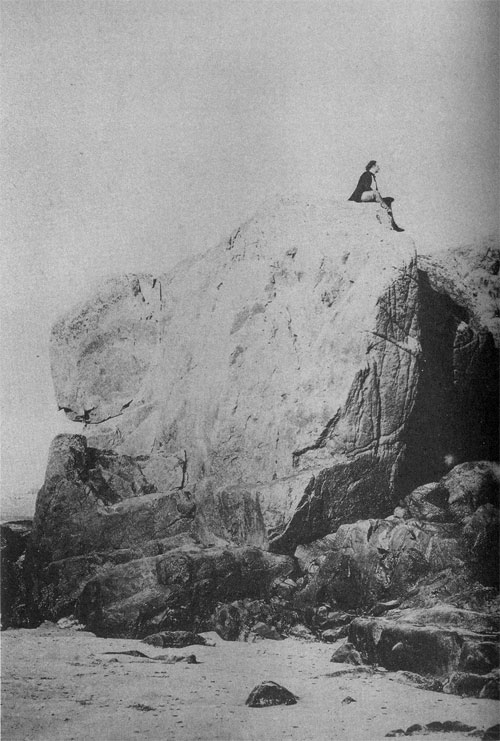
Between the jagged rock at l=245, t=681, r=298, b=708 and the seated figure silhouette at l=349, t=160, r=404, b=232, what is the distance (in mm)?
4032

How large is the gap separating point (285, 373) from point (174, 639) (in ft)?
7.82

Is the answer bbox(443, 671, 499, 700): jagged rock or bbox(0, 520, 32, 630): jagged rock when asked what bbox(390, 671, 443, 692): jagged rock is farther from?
bbox(0, 520, 32, 630): jagged rock

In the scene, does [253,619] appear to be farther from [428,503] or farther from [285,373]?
[285,373]

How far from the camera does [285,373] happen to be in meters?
8.16

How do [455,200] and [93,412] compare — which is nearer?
[455,200]

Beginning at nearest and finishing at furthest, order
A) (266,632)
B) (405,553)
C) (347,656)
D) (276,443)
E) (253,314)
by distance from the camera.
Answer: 1. (347,656)
2. (266,632)
3. (405,553)
4. (276,443)
5. (253,314)

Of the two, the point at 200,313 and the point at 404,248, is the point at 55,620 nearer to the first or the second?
the point at 200,313

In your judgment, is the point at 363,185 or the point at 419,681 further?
the point at 363,185

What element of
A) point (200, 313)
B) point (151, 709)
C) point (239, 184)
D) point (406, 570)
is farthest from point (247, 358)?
point (151, 709)

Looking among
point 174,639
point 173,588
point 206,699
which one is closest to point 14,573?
point 173,588

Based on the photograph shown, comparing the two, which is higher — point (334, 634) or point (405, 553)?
point (405, 553)

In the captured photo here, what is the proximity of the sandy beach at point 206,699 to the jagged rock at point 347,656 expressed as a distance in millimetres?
50

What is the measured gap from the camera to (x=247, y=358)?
327 inches

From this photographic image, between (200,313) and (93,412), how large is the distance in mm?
1375
